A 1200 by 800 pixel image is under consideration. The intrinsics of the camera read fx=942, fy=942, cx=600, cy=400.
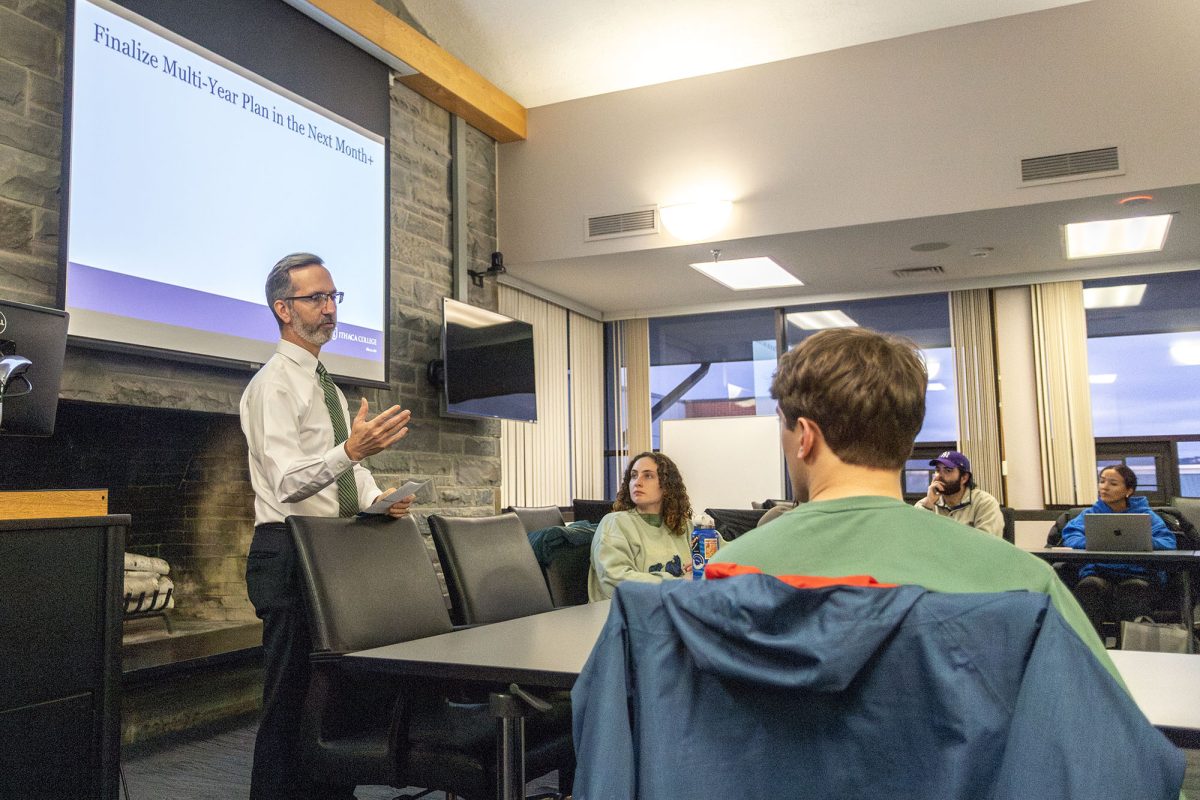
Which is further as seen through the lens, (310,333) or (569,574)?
(569,574)

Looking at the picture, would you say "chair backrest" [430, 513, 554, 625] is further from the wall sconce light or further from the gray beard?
the wall sconce light

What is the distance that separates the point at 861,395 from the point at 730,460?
20.0 feet

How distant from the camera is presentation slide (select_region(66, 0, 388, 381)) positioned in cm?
315

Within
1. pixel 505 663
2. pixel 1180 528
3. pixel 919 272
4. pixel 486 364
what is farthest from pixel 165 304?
pixel 1180 528

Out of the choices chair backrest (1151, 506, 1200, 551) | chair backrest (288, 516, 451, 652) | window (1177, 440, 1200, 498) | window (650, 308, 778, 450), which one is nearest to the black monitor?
chair backrest (288, 516, 451, 652)

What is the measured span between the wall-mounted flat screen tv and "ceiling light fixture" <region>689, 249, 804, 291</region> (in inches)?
51.0

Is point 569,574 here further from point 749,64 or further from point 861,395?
point 749,64

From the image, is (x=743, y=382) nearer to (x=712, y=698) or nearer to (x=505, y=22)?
(x=505, y=22)

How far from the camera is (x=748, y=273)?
6.42m

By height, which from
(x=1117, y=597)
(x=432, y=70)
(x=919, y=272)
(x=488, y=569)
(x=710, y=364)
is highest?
(x=432, y=70)

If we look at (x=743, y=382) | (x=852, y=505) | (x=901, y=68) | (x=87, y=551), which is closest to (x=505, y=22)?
(x=901, y=68)

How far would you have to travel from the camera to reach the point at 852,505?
105 cm

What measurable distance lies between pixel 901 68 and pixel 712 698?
16.3 feet

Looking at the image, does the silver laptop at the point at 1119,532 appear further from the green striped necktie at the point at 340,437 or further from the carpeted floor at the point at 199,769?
the green striped necktie at the point at 340,437
